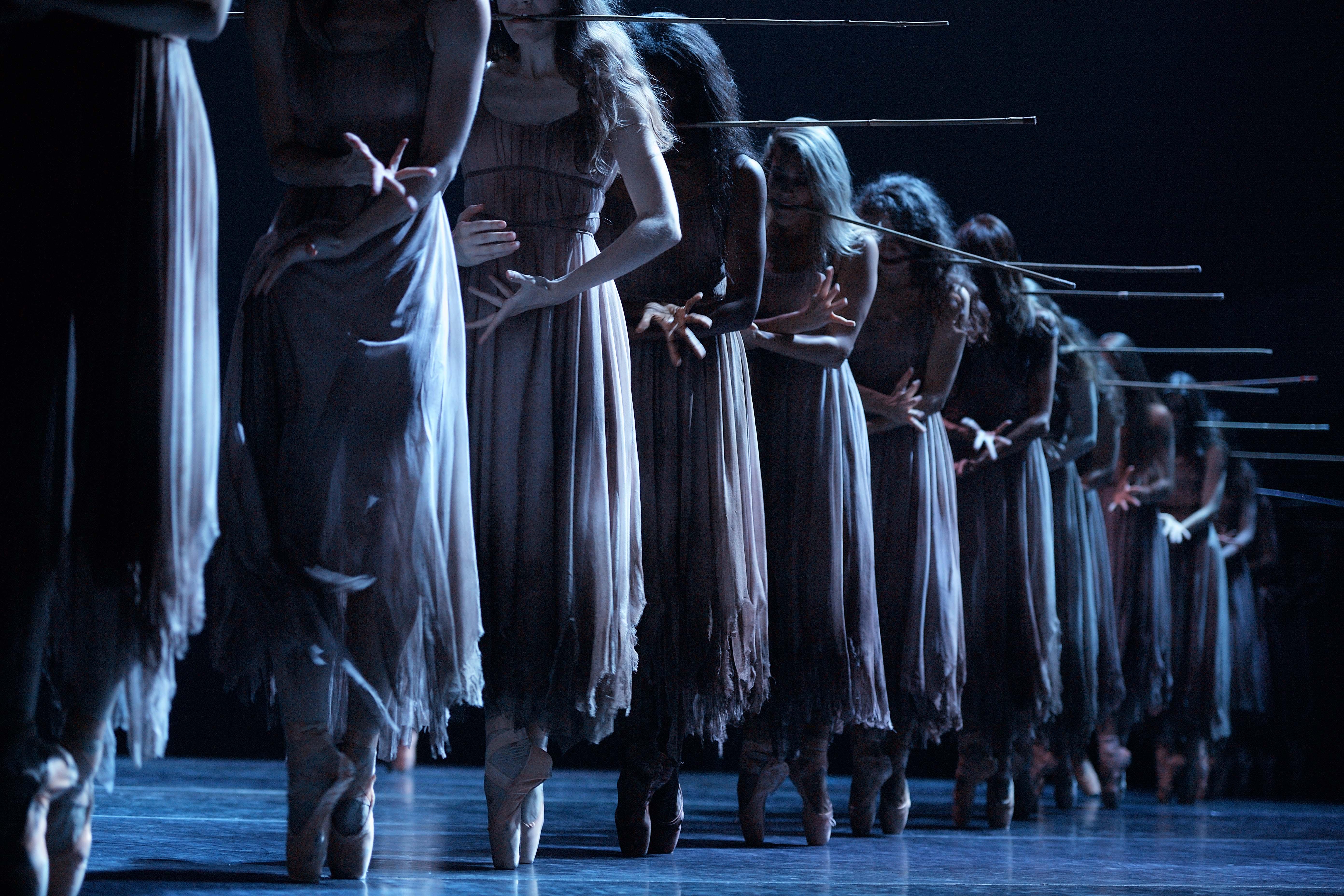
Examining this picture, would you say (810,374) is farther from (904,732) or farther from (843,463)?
(904,732)

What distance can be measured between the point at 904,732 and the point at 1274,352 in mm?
3552

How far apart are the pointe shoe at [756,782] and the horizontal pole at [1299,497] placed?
471cm

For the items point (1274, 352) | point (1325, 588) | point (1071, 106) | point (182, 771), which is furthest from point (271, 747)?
point (1325, 588)

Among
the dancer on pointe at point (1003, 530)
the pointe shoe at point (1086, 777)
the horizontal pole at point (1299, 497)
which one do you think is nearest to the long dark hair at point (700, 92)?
the dancer on pointe at point (1003, 530)

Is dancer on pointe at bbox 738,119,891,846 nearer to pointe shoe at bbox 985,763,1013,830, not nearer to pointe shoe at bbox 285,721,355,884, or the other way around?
pointe shoe at bbox 985,763,1013,830

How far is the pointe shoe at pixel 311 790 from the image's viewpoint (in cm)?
244

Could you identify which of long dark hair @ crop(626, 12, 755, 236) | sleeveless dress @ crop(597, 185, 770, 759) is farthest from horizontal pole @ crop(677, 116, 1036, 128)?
sleeveless dress @ crop(597, 185, 770, 759)

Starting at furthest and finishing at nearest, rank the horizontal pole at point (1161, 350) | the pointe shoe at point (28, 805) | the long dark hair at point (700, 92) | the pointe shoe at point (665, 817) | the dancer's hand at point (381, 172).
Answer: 1. the horizontal pole at point (1161, 350)
2. the long dark hair at point (700, 92)
3. the pointe shoe at point (665, 817)
4. the dancer's hand at point (381, 172)
5. the pointe shoe at point (28, 805)

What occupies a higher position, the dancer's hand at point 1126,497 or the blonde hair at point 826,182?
the blonde hair at point 826,182

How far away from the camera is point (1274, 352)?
22.9ft

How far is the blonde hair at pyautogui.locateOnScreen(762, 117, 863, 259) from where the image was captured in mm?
4176

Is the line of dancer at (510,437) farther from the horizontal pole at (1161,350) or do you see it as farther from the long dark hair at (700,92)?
the horizontal pole at (1161,350)

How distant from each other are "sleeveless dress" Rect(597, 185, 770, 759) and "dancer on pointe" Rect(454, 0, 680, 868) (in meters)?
0.30

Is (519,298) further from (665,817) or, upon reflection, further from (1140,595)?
(1140,595)
